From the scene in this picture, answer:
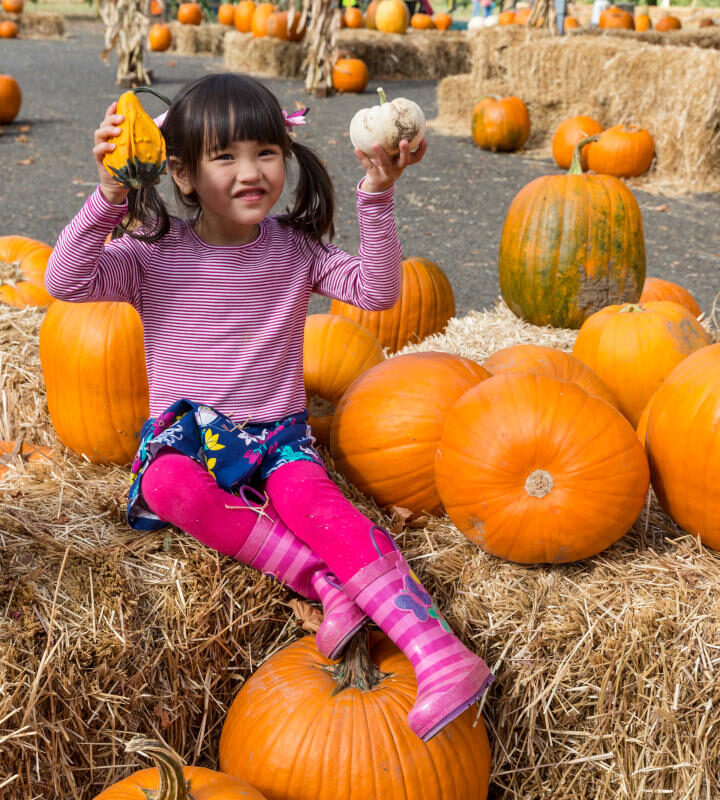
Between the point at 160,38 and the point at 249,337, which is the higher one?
the point at 249,337

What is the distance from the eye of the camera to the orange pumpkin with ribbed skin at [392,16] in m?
20.8

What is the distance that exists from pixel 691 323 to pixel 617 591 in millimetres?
1484

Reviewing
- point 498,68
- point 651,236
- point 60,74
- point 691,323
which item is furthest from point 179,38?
point 691,323

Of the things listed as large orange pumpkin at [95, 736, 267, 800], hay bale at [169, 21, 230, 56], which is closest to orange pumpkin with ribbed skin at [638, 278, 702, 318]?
large orange pumpkin at [95, 736, 267, 800]

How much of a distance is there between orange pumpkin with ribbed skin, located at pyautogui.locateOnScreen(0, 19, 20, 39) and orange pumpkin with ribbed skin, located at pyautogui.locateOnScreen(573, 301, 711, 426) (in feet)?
86.9

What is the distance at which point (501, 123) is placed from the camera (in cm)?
1148

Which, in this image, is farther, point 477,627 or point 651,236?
point 651,236

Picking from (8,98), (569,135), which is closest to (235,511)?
(569,135)

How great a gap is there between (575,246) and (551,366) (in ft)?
5.98

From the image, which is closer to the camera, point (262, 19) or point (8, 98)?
point (8, 98)

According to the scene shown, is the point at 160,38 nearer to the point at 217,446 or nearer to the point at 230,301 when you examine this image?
the point at 230,301

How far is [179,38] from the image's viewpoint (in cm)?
2341

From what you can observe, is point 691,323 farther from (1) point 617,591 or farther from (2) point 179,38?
(2) point 179,38

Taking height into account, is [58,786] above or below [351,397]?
below
